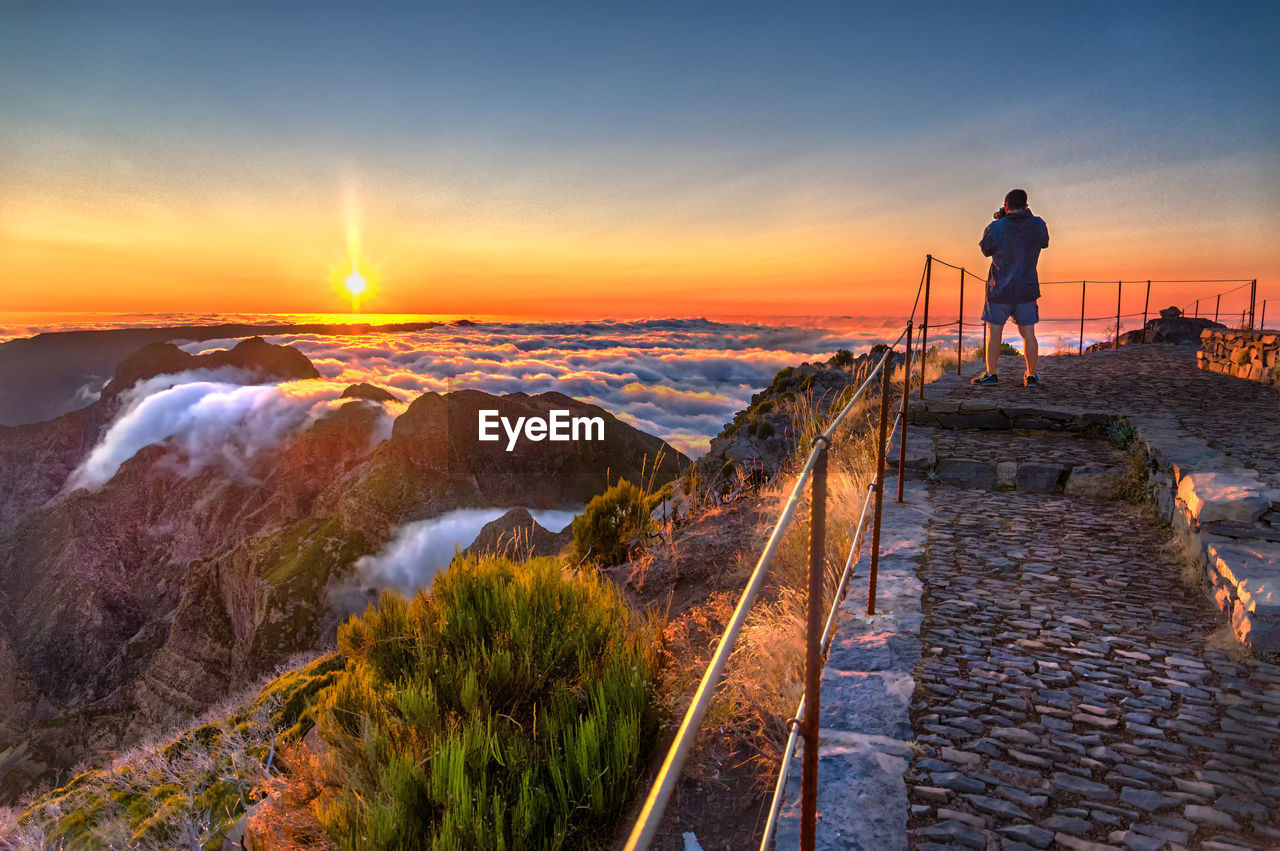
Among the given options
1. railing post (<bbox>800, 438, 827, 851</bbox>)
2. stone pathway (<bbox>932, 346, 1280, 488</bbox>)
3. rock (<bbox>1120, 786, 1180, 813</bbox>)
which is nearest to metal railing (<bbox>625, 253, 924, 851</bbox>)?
railing post (<bbox>800, 438, 827, 851</bbox>)

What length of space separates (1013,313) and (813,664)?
7853 millimetres

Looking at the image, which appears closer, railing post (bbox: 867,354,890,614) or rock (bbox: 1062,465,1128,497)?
railing post (bbox: 867,354,890,614)

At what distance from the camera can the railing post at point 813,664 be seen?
1.50m

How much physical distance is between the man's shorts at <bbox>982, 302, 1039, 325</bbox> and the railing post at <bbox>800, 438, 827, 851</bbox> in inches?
301

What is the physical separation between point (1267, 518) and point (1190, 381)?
22.6 ft

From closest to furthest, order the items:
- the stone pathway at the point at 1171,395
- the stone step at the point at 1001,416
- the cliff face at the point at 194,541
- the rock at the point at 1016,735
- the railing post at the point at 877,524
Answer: the rock at the point at 1016,735
the railing post at the point at 877,524
the stone pathway at the point at 1171,395
the stone step at the point at 1001,416
the cliff face at the point at 194,541

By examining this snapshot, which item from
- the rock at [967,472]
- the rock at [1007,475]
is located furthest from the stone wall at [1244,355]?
the rock at [967,472]

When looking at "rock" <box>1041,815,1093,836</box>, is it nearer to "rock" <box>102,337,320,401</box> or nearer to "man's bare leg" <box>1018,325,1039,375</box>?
"man's bare leg" <box>1018,325,1039,375</box>

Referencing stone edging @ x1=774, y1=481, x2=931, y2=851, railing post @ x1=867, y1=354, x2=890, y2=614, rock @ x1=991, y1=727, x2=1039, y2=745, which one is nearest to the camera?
stone edging @ x1=774, y1=481, x2=931, y2=851

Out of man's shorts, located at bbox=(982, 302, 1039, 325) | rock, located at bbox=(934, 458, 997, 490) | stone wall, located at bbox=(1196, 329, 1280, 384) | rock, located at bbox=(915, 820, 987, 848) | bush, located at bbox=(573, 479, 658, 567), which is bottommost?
bush, located at bbox=(573, 479, 658, 567)

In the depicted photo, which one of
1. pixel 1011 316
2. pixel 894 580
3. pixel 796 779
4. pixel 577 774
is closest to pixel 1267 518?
pixel 894 580

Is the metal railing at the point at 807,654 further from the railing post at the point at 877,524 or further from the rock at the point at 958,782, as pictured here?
the railing post at the point at 877,524

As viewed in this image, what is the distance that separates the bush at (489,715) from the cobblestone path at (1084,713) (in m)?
1.23

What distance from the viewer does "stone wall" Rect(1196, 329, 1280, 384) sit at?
8327 millimetres
